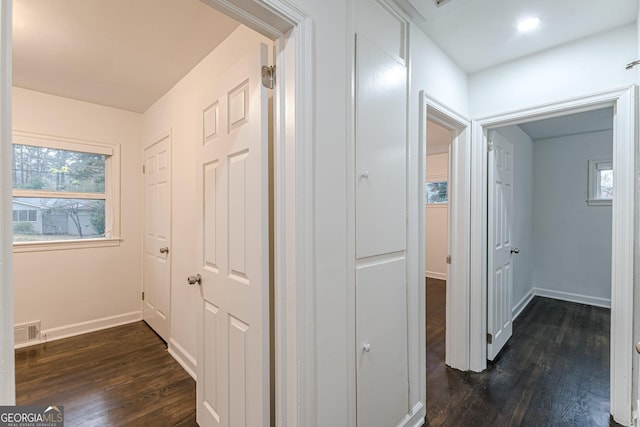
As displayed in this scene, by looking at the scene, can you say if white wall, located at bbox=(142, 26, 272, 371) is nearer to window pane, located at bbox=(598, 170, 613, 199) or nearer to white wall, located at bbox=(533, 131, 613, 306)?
white wall, located at bbox=(533, 131, 613, 306)

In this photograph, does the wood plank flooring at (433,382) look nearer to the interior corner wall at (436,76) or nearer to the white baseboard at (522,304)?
the white baseboard at (522,304)

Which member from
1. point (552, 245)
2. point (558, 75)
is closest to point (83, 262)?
point (558, 75)

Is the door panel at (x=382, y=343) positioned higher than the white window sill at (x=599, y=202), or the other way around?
the white window sill at (x=599, y=202)

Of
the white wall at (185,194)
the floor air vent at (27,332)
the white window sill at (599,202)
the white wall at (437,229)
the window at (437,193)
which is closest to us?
the white wall at (185,194)

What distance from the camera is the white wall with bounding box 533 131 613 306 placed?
385cm

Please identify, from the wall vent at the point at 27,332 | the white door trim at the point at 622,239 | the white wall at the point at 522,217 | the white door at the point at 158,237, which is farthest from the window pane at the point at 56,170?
the white wall at the point at 522,217

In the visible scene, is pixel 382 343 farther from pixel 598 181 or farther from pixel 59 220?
pixel 598 181

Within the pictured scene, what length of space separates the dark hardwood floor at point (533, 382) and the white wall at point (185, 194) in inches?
77.7

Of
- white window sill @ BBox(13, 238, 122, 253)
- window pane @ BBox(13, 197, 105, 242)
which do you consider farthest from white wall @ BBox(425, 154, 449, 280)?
window pane @ BBox(13, 197, 105, 242)

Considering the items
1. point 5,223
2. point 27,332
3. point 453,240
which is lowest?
point 27,332

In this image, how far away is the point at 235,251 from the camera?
1.31 meters

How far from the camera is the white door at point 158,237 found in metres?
2.71

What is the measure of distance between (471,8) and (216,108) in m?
1.56

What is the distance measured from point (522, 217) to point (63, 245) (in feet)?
18.5
